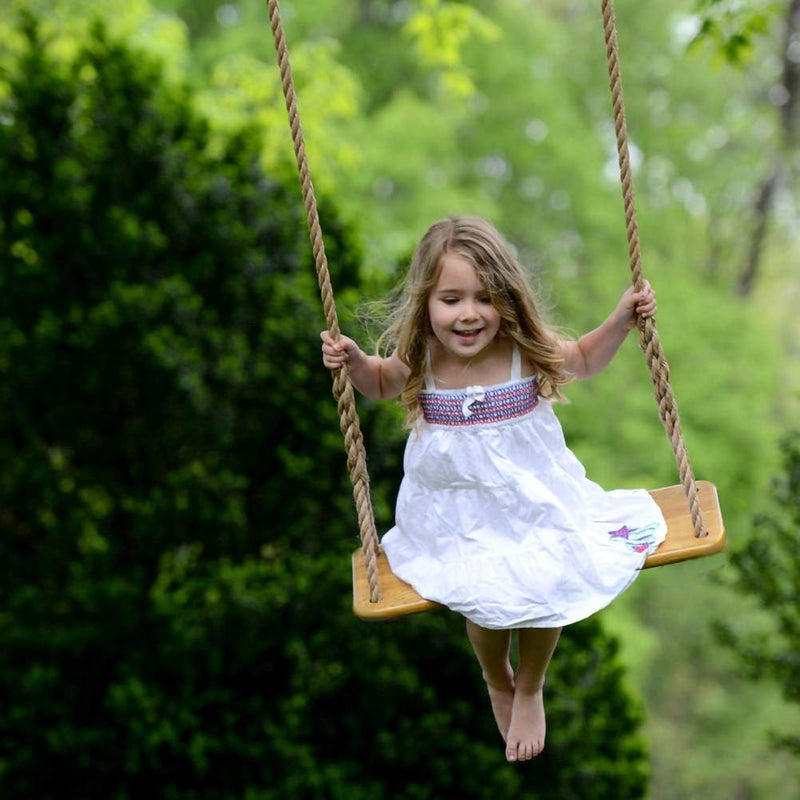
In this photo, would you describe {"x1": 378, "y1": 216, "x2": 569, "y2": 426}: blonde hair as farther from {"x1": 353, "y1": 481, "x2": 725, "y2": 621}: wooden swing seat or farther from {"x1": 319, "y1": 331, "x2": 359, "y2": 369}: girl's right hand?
{"x1": 353, "y1": 481, "x2": 725, "y2": 621}: wooden swing seat

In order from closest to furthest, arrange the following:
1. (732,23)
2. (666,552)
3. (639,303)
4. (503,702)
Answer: (666,552), (639,303), (503,702), (732,23)

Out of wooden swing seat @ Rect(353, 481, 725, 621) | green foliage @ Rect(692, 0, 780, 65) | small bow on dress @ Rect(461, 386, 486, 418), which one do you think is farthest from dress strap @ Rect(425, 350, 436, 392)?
green foliage @ Rect(692, 0, 780, 65)

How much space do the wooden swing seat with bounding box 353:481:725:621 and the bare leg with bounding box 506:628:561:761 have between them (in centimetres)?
24

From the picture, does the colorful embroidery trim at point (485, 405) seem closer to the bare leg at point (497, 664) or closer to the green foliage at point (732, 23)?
the bare leg at point (497, 664)

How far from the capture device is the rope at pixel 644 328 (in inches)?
92.2

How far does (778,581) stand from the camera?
4988mm

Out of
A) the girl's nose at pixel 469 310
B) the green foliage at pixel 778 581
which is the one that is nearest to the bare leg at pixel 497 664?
the girl's nose at pixel 469 310

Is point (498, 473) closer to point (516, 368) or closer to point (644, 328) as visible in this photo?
point (516, 368)

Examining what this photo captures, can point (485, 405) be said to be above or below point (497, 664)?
above

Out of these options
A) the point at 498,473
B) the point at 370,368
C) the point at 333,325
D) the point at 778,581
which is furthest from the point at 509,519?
the point at 778,581

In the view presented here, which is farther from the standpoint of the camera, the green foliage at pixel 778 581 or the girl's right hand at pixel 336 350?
the green foliage at pixel 778 581

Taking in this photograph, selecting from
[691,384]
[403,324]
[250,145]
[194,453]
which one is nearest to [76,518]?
[194,453]

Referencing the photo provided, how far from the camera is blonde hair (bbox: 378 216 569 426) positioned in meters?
2.36

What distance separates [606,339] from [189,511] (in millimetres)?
2924
